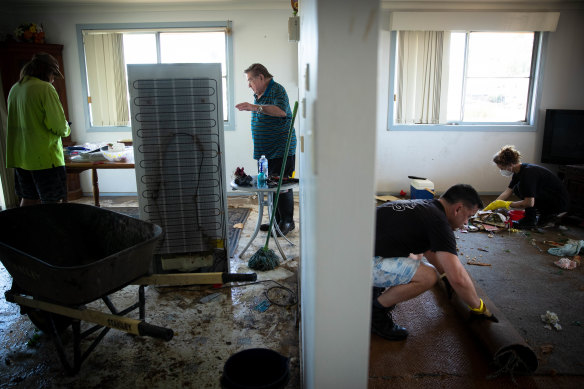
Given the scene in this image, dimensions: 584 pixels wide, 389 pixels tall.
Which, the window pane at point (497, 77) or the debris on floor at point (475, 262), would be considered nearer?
the debris on floor at point (475, 262)

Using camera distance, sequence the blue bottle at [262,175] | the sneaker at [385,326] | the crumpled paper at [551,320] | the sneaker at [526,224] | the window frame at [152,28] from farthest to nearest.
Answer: the window frame at [152,28]
the sneaker at [526,224]
the blue bottle at [262,175]
the crumpled paper at [551,320]
the sneaker at [385,326]

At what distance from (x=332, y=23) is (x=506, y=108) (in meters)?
5.70

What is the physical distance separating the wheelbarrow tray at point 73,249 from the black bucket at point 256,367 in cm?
64

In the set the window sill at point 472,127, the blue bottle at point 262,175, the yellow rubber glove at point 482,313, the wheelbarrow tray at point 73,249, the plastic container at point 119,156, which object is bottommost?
the yellow rubber glove at point 482,313

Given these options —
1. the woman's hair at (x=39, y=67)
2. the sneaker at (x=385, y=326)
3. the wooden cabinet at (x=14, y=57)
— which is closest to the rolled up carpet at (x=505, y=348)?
the sneaker at (x=385, y=326)

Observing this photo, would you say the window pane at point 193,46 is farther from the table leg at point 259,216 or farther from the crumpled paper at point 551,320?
the crumpled paper at point 551,320

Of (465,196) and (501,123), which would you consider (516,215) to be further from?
(465,196)

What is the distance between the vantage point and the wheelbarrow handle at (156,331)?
148 cm

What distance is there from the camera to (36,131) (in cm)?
294

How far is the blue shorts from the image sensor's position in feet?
10.0

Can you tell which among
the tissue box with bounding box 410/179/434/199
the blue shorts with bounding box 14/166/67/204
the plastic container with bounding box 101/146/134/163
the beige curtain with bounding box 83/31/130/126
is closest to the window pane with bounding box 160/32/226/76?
the beige curtain with bounding box 83/31/130/126

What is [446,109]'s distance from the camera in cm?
552

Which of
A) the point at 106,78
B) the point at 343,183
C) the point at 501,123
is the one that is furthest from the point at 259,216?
the point at 501,123

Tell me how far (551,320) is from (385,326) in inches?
41.7
